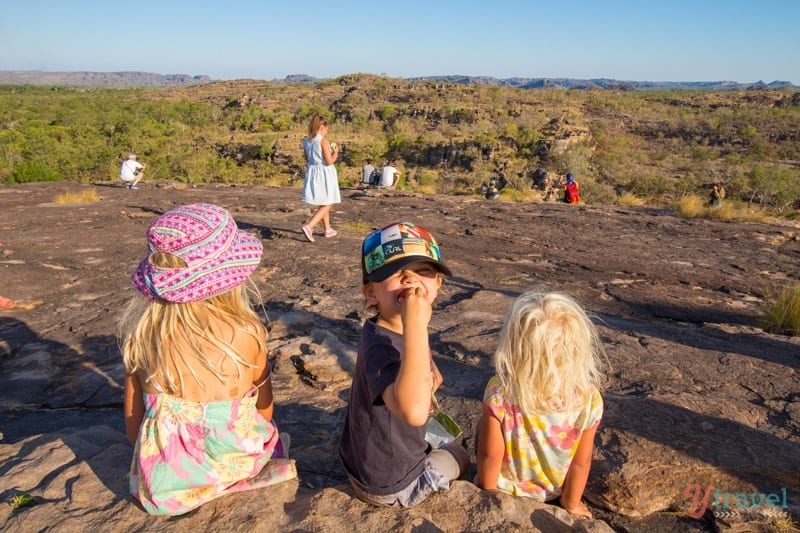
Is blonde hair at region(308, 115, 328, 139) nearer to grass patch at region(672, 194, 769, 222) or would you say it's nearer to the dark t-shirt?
the dark t-shirt

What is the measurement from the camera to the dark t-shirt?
1694mm

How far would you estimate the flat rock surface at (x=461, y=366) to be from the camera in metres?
1.86

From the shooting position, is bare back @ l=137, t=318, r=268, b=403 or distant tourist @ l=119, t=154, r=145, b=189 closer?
bare back @ l=137, t=318, r=268, b=403

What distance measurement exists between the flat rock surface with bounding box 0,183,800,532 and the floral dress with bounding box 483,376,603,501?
110mm

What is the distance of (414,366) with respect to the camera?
4.65 feet

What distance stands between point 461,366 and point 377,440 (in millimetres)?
1745

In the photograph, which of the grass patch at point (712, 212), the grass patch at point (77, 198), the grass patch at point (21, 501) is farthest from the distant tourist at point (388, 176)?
the grass patch at point (21, 501)

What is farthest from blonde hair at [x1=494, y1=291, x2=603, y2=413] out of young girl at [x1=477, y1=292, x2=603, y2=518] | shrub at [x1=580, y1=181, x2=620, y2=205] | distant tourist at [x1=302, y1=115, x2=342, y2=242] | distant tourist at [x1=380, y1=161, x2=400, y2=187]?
shrub at [x1=580, y1=181, x2=620, y2=205]

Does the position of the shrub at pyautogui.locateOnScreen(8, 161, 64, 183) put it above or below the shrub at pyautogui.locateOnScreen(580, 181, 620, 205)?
above

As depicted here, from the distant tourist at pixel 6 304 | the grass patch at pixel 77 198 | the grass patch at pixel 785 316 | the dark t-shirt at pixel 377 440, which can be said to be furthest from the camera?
Answer: the grass patch at pixel 77 198

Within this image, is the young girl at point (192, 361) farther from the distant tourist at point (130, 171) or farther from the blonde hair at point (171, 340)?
the distant tourist at point (130, 171)

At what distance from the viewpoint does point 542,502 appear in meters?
1.99

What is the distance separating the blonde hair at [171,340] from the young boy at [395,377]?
1.50 feet

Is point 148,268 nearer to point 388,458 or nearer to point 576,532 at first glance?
point 388,458
